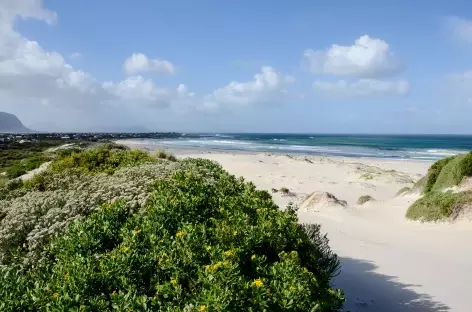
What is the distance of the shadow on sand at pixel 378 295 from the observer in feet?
22.6

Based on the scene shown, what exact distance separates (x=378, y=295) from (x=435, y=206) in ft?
23.3

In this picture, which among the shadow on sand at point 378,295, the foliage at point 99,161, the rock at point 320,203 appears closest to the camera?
the shadow on sand at point 378,295

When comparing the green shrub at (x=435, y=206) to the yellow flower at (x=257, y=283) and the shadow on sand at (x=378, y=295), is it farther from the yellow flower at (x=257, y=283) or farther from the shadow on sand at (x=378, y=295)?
the yellow flower at (x=257, y=283)

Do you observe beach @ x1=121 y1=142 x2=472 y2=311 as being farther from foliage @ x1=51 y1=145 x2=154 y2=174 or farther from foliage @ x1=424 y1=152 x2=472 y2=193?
foliage @ x1=51 y1=145 x2=154 y2=174

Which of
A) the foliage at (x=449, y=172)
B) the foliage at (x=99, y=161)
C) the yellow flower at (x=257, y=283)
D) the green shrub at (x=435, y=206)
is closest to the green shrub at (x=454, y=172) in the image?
the foliage at (x=449, y=172)

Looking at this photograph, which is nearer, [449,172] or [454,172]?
[454,172]

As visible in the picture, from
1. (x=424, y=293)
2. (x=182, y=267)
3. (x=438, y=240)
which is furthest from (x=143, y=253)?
(x=438, y=240)

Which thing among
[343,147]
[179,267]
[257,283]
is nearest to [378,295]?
[257,283]

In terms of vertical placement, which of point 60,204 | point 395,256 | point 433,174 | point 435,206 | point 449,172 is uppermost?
point 449,172

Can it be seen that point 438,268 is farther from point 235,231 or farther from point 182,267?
point 182,267

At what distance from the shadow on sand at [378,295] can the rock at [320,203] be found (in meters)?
7.54

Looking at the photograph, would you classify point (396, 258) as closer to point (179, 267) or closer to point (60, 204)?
point (179, 267)

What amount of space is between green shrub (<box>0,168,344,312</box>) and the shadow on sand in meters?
1.37

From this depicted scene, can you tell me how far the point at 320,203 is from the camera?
16.6 m
